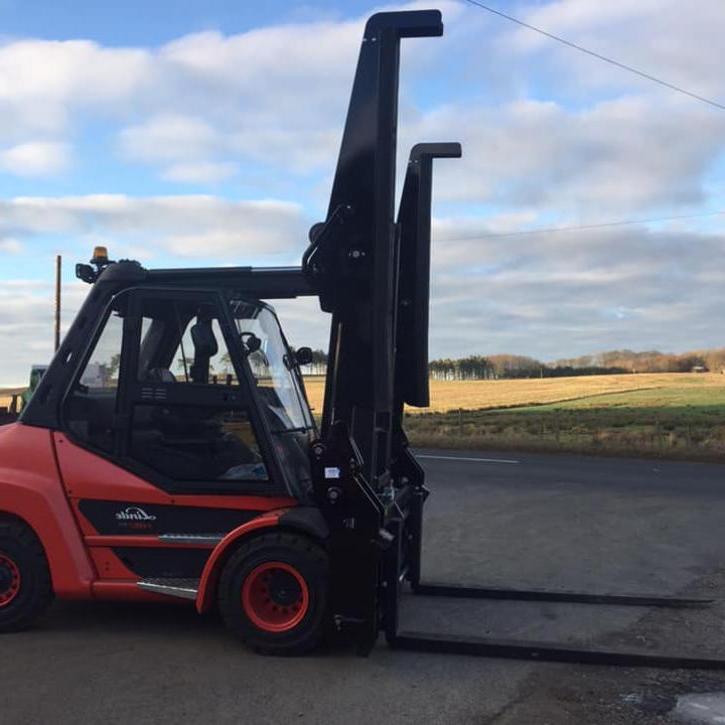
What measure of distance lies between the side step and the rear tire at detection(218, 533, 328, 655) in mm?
225

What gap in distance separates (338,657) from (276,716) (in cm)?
97

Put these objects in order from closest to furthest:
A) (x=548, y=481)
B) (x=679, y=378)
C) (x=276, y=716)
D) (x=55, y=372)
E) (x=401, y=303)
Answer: (x=276, y=716), (x=55, y=372), (x=401, y=303), (x=548, y=481), (x=679, y=378)

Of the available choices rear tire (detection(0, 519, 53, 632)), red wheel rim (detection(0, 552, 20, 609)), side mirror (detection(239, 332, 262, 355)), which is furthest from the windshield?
red wheel rim (detection(0, 552, 20, 609))

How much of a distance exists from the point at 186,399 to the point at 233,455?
497 millimetres

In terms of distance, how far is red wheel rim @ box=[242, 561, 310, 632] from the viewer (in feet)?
17.4

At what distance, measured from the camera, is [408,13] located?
5.61m

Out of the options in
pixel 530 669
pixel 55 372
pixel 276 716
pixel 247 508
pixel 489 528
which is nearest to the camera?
pixel 276 716

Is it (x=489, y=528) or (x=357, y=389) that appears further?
(x=489, y=528)

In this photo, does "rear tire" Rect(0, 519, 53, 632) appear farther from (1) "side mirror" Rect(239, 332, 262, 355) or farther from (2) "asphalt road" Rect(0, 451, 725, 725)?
(1) "side mirror" Rect(239, 332, 262, 355)

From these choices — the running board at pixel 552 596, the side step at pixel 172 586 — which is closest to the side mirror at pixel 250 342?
the side step at pixel 172 586

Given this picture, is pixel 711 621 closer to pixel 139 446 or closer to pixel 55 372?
pixel 139 446

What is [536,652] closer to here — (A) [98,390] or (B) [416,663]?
(B) [416,663]

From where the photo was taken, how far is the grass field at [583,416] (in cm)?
2370

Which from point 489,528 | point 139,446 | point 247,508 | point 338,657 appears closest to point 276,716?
point 338,657
